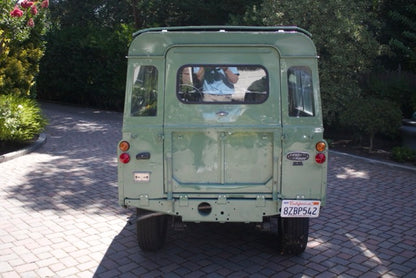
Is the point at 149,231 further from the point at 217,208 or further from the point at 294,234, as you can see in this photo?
the point at 294,234

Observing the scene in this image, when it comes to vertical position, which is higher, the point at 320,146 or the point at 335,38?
the point at 335,38

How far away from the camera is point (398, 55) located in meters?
13.6

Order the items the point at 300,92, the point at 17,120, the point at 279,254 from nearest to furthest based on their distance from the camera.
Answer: the point at 300,92 → the point at 279,254 → the point at 17,120

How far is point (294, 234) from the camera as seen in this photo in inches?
191

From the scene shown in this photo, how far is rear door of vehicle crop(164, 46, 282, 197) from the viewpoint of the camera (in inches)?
180

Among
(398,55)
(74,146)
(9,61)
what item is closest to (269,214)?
(74,146)

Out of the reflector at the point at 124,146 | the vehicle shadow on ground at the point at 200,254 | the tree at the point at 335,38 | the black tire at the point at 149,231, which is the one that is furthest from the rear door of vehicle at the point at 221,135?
the tree at the point at 335,38

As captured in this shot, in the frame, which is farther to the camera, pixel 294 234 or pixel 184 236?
pixel 184 236

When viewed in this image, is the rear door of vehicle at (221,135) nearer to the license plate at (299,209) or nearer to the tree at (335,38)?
the license plate at (299,209)

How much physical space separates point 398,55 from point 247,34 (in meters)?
10.6

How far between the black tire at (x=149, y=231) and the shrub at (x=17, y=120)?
6.01m

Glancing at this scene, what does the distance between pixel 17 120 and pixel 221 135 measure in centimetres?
700

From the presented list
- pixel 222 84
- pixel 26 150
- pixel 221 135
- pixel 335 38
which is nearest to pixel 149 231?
pixel 221 135

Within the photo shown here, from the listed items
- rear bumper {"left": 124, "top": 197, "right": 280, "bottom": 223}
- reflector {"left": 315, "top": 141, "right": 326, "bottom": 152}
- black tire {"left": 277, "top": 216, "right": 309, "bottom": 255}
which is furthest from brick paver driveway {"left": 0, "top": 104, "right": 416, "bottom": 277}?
reflector {"left": 315, "top": 141, "right": 326, "bottom": 152}
